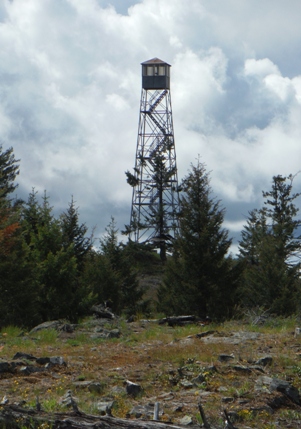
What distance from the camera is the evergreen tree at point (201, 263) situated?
3008 centimetres

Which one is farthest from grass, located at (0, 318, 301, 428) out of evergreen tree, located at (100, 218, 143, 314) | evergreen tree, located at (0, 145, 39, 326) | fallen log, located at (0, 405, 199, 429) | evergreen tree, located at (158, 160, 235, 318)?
evergreen tree, located at (100, 218, 143, 314)

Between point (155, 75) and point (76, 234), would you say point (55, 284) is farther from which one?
point (155, 75)

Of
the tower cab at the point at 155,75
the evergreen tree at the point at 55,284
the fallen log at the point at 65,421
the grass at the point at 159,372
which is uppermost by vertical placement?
the tower cab at the point at 155,75

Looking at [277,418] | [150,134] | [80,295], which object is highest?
[150,134]

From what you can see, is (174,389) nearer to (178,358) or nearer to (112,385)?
(112,385)

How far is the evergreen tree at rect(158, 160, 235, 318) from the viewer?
30078 mm

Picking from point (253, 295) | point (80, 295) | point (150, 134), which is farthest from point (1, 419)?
point (150, 134)

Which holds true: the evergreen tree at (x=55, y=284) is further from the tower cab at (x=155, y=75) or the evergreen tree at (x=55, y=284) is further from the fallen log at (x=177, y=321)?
the tower cab at (x=155, y=75)

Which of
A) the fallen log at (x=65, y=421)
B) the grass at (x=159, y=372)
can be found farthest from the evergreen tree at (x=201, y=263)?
the fallen log at (x=65, y=421)

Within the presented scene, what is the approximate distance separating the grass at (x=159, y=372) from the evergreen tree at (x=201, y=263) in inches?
586

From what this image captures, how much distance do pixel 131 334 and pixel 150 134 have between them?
4225cm

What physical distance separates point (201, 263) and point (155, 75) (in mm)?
29291

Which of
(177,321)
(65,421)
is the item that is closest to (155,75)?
(177,321)

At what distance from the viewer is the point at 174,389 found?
9.38 meters
